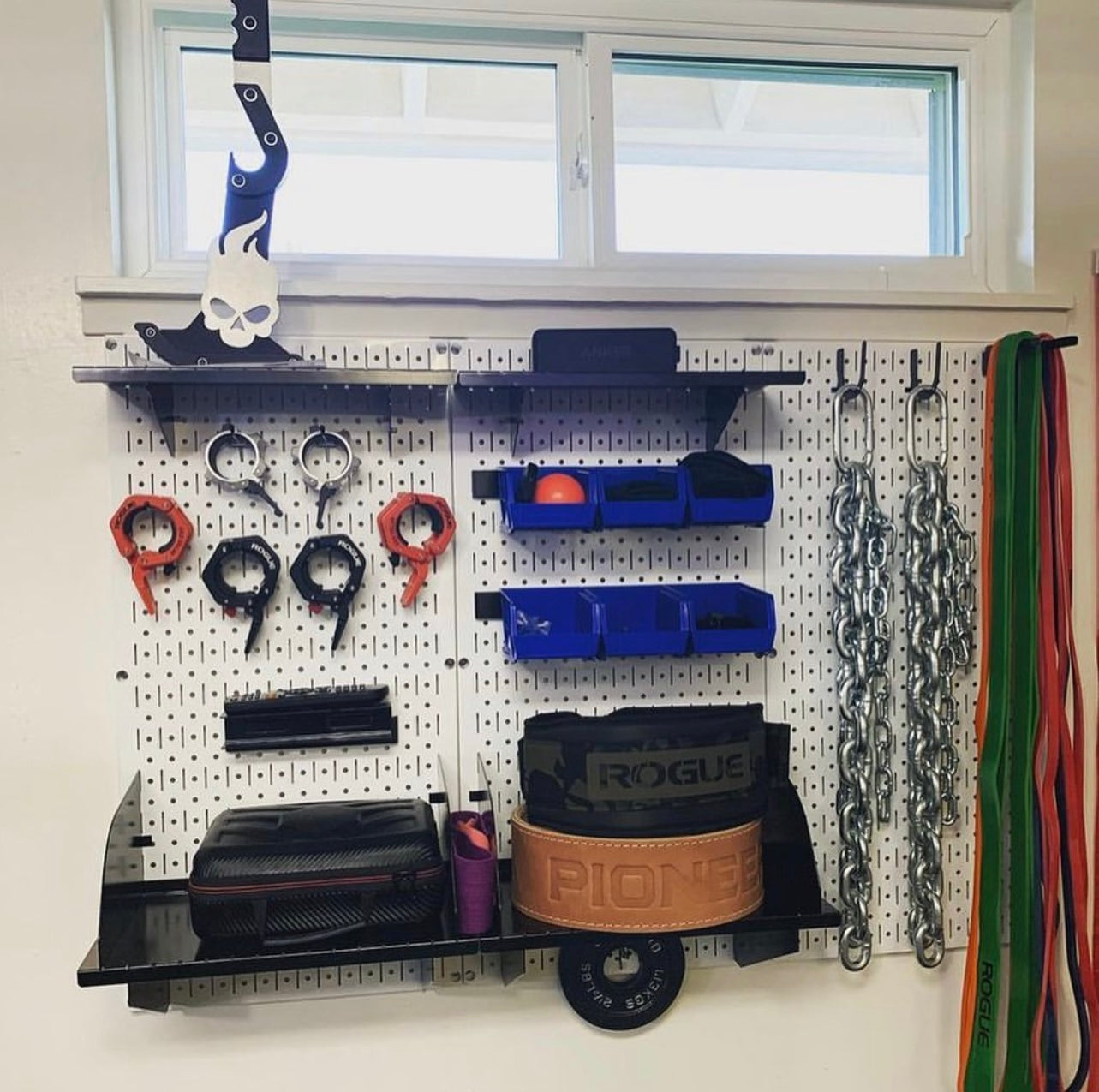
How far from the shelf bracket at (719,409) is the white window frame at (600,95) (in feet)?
0.64

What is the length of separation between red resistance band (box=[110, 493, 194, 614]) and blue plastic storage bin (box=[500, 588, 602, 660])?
431 millimetres

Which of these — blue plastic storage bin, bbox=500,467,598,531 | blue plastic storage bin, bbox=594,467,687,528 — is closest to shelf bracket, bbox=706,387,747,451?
blue plastic storage bin, bbox=594,467,687,528

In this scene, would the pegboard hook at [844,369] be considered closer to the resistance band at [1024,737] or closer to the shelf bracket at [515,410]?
the resistance band at [1024,737]

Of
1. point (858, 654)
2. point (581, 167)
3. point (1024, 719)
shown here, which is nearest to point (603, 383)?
point (581, 167)

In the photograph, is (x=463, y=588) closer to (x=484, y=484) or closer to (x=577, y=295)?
(x=484, y=484)

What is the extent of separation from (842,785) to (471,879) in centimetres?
55

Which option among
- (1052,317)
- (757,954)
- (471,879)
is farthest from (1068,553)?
(471,879)

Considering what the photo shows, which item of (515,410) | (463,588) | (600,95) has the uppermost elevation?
(600,95)

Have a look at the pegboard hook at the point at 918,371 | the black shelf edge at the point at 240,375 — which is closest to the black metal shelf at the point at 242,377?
the black shelf edge at the point at 240,375

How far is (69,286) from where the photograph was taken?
1.27 metres

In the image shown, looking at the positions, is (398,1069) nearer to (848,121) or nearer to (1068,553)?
(1068,553)

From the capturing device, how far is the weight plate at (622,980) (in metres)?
1.35

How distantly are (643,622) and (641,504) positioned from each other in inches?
7.7

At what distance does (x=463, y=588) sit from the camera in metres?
1.34
